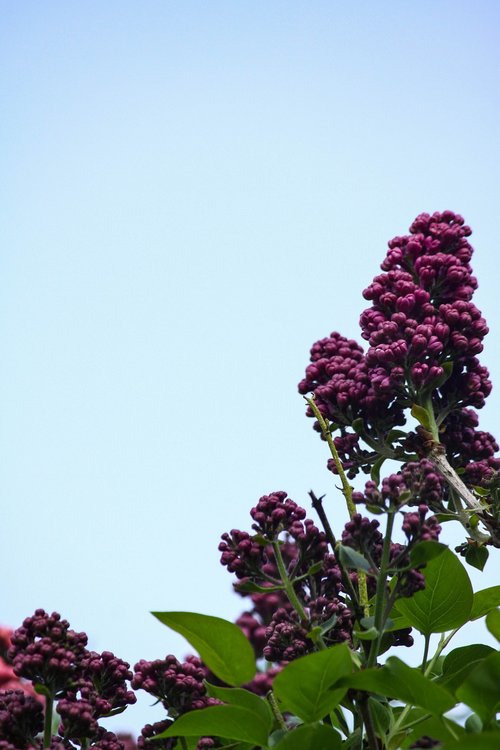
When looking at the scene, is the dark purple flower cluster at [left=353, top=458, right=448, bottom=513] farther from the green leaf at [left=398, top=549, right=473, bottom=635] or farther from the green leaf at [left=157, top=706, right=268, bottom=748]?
the green leaf at [left=157, top=706, right=268, bottom=748]

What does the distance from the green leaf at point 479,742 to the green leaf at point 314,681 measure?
406 mm

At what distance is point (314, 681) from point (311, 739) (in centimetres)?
11

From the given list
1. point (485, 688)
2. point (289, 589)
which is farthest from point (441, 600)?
point (485, 688)

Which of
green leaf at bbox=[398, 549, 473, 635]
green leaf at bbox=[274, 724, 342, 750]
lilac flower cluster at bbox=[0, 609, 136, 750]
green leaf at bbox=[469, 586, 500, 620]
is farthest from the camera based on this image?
green leaf at bbox=[469, 586, 500, 620]

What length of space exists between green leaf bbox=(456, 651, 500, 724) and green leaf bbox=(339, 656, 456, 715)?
0.22 feet

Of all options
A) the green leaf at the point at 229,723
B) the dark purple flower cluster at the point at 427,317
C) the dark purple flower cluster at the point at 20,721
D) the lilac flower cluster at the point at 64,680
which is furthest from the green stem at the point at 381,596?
the dark purple flower cluster at the point at 427,317

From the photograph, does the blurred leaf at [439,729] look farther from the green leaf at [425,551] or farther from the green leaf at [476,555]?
the green leaf at [476,555]

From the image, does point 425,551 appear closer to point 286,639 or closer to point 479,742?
point 286,639

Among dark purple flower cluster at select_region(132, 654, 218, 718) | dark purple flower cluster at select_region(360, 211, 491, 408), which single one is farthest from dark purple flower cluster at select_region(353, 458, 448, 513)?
dark purple flower cluster at select_region(360, 211, 491, 408)

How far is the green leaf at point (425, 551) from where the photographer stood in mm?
1988

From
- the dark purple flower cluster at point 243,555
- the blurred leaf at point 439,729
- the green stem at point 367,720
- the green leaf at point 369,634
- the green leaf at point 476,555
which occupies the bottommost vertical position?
the blurred leaf at point 439,729

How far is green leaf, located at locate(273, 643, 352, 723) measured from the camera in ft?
5.89

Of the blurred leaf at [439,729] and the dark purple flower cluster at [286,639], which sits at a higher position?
the dark purple flower cluster at [286,639]

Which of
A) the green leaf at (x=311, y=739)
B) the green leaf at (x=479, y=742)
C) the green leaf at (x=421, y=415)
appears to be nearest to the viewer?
the green leaf at (x=479, y=742)
